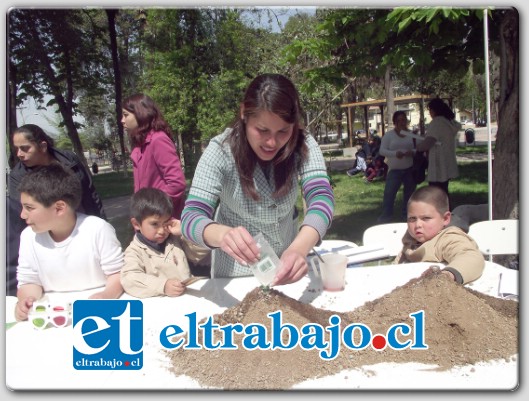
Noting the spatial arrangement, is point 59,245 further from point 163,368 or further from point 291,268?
point 291,268

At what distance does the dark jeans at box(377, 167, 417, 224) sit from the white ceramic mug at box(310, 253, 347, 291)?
33 centimetres

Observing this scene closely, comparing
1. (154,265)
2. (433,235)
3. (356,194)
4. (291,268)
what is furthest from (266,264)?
(433,235)

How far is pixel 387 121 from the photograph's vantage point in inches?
71.8

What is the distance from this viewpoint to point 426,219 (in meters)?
1.87

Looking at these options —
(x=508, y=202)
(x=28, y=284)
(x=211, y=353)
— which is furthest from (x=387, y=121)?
(x=28, y=284)

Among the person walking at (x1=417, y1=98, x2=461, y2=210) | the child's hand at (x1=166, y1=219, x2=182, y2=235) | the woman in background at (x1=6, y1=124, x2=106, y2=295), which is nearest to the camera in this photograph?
the woman in background at (x1=6, y1=124, x2=106, y2=295)

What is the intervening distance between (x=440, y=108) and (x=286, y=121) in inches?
31.7

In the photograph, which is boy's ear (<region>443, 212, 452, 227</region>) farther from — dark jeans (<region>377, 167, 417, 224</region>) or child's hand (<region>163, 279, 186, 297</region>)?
child's hand (<region>163, 279, 186, 297</region>)

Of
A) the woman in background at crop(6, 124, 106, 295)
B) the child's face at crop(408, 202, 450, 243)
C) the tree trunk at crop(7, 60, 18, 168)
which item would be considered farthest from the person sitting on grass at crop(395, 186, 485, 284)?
the tree trunk at crop(7, 60, 18, 168)

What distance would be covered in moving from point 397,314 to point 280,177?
56 cm

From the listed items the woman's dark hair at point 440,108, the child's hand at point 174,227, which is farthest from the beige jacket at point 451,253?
the child's hand at point 174,227

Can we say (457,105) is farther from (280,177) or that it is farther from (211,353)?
(211,353)

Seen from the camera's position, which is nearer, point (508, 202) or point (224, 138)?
point (224, 138)

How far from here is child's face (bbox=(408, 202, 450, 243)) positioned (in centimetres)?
187
